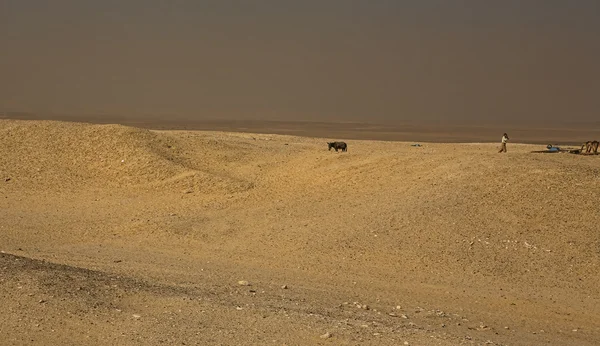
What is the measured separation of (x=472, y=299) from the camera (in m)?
10.7

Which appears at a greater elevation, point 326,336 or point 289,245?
point 326,336

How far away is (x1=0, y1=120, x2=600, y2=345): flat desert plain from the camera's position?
25.1 ft

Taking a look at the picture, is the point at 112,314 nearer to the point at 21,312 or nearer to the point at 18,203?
the point at 21,312

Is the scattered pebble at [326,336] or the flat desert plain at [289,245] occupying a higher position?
the scattered pebble at [326,336]

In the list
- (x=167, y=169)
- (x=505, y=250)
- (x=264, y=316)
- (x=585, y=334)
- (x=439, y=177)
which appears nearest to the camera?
(x=264, y=316)

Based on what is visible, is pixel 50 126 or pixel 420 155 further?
pixel 50 126

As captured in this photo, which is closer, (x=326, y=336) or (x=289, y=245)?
(x=326, y=336)

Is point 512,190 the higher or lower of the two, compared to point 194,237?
higher

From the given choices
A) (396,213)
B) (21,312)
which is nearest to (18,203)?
(396,213)

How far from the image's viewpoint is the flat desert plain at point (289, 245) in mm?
7656

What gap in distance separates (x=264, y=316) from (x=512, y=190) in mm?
8008

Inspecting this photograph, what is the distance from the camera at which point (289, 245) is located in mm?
13078

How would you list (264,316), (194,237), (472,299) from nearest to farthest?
1. (264,316)
2. (472,299)
3. (194,237)

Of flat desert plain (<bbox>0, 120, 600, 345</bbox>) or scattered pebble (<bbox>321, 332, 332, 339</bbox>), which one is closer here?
scattered pebble (<bbox>321, 332, 332, 339</bbox>)
